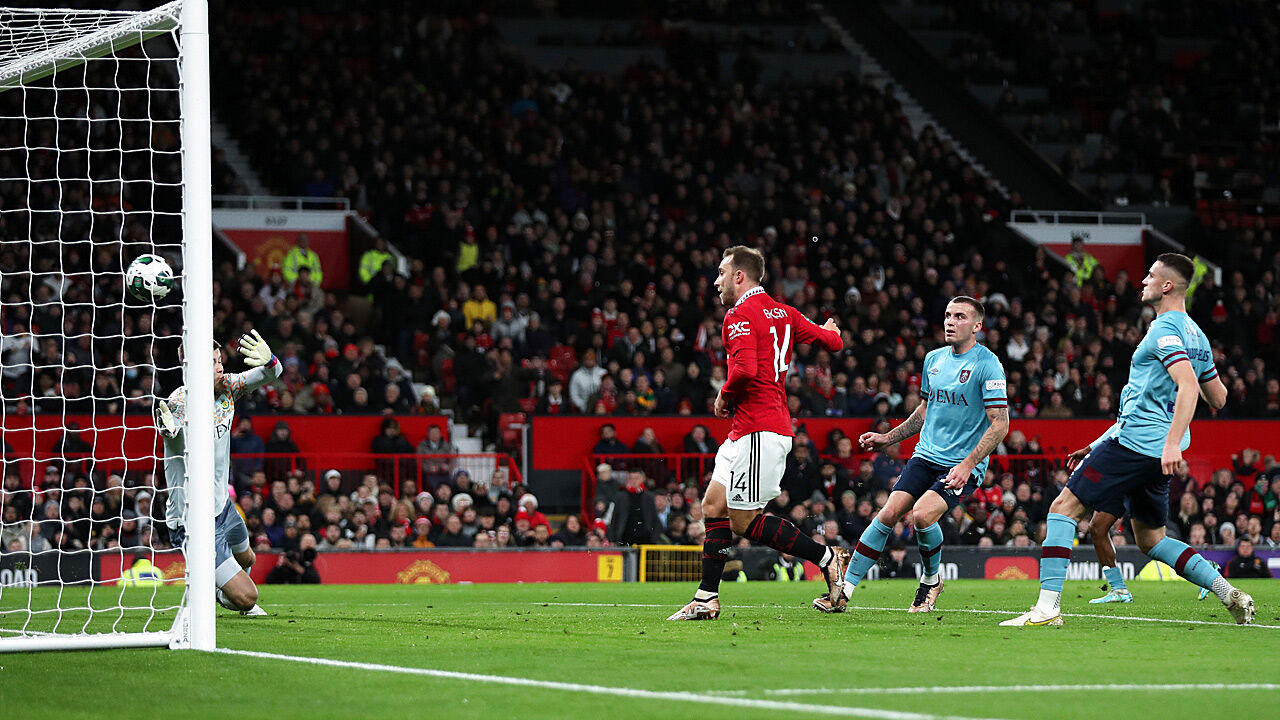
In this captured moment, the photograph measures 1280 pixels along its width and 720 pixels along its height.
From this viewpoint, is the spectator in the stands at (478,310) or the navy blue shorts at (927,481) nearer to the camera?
the navy blue shorts at (927,481)

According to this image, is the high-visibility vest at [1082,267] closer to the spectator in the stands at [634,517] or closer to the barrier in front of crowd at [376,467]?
the spectator in the stands at [634,517]

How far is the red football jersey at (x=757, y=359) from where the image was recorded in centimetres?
1032

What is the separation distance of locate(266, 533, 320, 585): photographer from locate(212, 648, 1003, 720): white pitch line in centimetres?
1097

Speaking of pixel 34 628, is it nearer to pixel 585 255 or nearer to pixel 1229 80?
pixel 585 255

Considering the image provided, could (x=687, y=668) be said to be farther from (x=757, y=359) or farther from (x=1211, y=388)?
(x=1211, y=388)

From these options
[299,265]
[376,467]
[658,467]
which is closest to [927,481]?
[658,467]

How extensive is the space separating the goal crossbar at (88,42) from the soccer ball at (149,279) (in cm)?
133

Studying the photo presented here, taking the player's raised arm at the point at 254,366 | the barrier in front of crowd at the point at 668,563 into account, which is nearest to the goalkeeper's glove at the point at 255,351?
the player's raised arm at the point at 254,366

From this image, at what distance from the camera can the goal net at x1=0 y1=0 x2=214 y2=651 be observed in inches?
335

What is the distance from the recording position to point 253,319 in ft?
78.4

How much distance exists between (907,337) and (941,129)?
11433 millimetres

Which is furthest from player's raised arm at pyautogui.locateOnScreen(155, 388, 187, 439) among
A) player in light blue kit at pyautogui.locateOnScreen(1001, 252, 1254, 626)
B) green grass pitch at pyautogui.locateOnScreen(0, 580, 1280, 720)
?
player in light blue kit at pyautogui.locateOnScreen(1001, 252, 1254, 626)

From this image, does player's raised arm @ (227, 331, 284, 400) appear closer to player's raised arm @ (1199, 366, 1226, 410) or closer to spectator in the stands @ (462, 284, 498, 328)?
player's raised arm @ (1199, 366, 1226, 410)

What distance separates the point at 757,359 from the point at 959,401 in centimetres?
192
